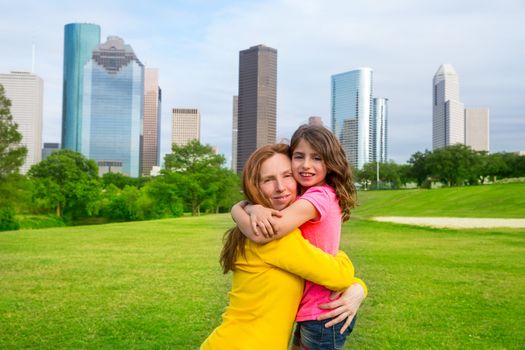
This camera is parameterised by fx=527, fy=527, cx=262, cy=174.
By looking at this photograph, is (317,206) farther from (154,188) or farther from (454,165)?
(454,165)

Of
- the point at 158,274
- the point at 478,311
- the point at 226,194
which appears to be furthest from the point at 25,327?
the point at 226,194

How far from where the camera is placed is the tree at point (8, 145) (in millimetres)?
37125

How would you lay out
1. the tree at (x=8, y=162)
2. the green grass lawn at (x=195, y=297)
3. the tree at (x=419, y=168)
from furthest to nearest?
the tree at (x=419, y=168), the tree at (x=8, y=162), the green grass lawn at (x=195, y=297)

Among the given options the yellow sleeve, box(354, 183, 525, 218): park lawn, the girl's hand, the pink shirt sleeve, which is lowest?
box(354, 183, 525, 218): park lawn

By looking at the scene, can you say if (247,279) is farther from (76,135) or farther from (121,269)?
(76,135)

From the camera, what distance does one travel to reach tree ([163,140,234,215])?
50.1 m

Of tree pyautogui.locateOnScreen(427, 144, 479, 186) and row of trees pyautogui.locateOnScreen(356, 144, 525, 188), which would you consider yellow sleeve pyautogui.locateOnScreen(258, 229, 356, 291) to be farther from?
tree pyautogui.locateOnScreen(427, 144, 479, 186)

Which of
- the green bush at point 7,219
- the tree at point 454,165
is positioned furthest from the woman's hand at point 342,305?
the tree at point 454,165

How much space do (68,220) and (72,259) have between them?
43.1 metres

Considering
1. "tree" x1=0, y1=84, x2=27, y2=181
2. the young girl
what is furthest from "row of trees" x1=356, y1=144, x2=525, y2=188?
the young girl

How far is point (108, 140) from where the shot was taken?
196m

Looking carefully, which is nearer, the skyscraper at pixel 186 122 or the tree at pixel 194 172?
the tree at pixel 194 172

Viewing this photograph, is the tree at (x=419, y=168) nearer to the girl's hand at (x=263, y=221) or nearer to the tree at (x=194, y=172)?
the tree at (x=194, y=172)

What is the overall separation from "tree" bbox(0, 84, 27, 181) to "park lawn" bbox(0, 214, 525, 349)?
85.2 feet
